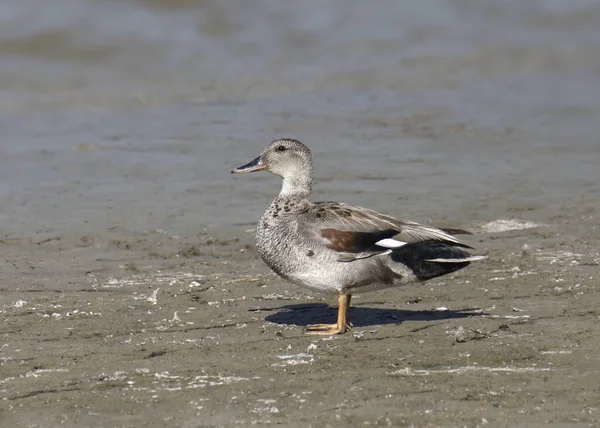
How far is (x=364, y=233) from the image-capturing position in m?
6.49

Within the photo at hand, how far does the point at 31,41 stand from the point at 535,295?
9.88 m

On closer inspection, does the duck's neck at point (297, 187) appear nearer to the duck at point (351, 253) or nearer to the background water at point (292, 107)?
the duck at point (351, 253)

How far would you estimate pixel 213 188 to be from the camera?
34.0ft

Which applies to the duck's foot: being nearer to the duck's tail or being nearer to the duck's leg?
the duck's leg

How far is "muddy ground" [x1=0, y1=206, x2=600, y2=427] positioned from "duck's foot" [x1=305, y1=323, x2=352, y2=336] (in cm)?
7

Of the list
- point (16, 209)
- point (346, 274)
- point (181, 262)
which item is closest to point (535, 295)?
point (346, 274)

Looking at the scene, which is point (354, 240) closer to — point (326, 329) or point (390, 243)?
point (390, 243)

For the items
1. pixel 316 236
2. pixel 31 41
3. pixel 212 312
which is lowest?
pixel 212 312

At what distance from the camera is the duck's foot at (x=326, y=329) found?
6.46m

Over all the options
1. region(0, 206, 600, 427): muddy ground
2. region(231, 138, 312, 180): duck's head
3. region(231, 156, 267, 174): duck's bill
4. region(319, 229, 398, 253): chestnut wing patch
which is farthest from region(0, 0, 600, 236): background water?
region(319, 229, 398, 253): chestnut wing patch

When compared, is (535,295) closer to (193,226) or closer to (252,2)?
(193,226)

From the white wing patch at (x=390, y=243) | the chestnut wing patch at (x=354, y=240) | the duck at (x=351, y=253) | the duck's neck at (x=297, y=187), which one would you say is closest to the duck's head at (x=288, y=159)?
the duck's neck at (x=297, y=187)

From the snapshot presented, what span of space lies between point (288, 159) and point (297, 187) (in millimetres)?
212

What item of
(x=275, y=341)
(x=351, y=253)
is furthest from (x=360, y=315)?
(x=275, y=341)
